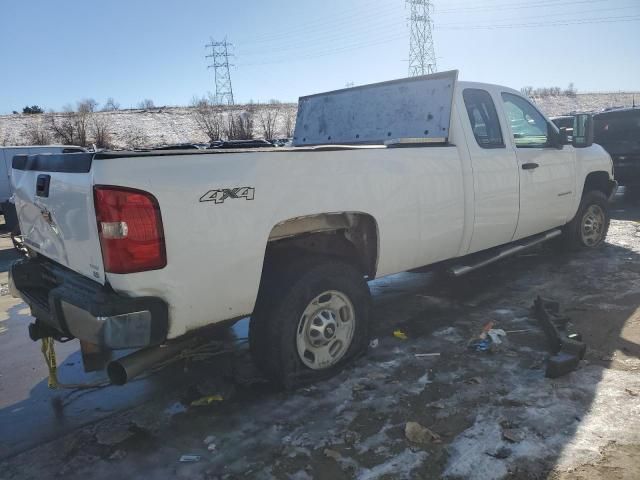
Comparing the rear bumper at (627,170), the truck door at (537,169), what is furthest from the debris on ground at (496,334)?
the rear bumper at (627,170)

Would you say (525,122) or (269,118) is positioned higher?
(269,118)

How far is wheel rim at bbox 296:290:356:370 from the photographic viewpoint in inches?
134

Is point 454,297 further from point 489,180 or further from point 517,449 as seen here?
point 517,449

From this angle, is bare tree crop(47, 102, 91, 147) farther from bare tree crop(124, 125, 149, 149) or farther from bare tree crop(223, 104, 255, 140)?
bare tree crop(223, 104, 255, 140)

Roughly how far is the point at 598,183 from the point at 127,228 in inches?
252

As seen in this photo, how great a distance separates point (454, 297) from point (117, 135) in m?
26.8

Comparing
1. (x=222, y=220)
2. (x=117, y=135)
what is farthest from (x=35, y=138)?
(x=222, y=220)


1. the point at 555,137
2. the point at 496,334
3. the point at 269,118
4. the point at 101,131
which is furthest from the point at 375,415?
the point at 269,118

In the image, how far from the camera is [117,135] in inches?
1104

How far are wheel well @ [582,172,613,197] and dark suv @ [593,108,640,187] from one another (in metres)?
4.50

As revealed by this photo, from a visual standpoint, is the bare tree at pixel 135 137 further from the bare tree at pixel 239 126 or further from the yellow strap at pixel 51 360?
the yellow strap at pixel 51 360

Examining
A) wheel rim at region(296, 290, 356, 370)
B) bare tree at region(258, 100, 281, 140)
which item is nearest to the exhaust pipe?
wheel rim at region(296, 290, 356, 370)

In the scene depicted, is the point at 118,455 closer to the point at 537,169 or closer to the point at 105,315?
the point at 105,315

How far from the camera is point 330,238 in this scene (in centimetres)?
367
